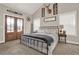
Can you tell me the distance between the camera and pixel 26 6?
203 centimetres

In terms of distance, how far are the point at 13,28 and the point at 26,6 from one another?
0.80 m

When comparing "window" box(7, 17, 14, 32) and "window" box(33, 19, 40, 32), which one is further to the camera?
"window" box(33, 19, 40, 32)

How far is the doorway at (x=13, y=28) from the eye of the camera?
2.06m

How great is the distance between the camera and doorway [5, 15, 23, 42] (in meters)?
2.06

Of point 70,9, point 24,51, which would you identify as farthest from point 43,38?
point 70,9

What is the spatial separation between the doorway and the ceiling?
1.09 feet

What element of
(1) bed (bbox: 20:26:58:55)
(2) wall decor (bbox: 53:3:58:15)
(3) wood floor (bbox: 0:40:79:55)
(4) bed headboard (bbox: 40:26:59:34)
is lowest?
(3) wood floor (bbox: 0:40:79:55)

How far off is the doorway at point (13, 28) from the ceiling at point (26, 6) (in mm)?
331

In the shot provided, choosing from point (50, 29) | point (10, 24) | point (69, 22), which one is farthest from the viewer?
point (50, 29)

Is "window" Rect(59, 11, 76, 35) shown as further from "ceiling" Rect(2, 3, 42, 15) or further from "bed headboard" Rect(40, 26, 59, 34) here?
"ceiling" Rect(2, 3, 42, 15)

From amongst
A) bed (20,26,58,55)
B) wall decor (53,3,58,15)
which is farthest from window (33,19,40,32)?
wall decor (53,3,58,15)

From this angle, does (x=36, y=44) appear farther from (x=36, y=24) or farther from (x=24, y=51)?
(x=36, y=24)
